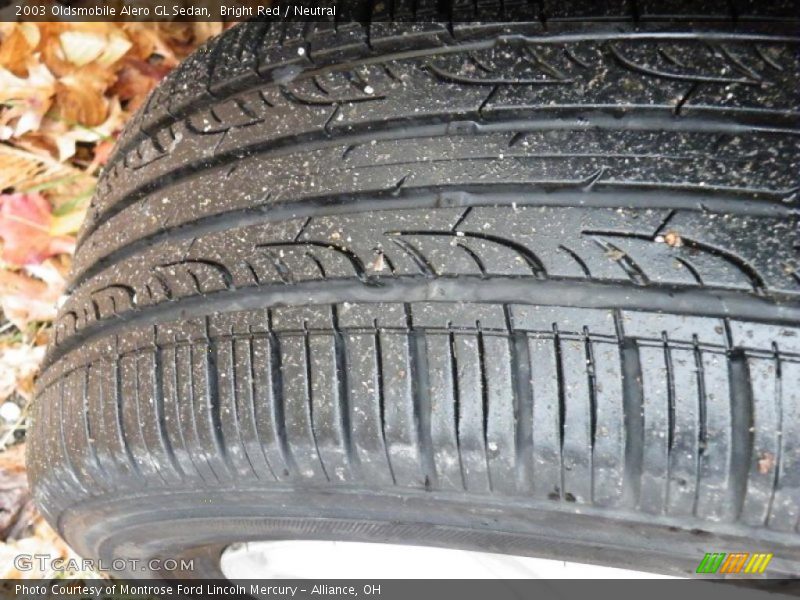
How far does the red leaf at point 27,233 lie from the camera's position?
1895mm

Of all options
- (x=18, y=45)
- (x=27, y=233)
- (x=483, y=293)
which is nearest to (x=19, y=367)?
(x=27, y=233)

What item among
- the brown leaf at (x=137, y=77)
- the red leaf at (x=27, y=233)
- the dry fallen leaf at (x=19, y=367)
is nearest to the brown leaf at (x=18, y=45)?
the brown leaf at (x=137, y=77)

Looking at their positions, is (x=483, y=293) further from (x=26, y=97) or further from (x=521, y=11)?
(x=26, y=97)

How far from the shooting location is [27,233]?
1.90 m

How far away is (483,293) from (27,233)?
1433mm

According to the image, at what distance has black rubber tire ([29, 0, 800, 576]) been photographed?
2.64ft

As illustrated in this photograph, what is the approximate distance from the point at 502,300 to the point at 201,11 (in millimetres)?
1373

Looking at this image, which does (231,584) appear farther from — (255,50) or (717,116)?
(717,116)

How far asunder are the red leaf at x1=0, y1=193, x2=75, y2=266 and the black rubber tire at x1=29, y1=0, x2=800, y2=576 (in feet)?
2.93

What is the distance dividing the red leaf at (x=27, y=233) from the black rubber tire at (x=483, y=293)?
2.93 ft

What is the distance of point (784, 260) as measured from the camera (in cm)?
78

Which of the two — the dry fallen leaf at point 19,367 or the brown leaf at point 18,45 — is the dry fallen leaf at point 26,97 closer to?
the brown leaf at point 18,45

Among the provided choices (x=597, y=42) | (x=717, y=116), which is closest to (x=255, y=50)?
(x=597, y=42)

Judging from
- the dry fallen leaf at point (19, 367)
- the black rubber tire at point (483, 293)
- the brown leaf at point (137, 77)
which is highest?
the brown leaf at point (137, 77)
